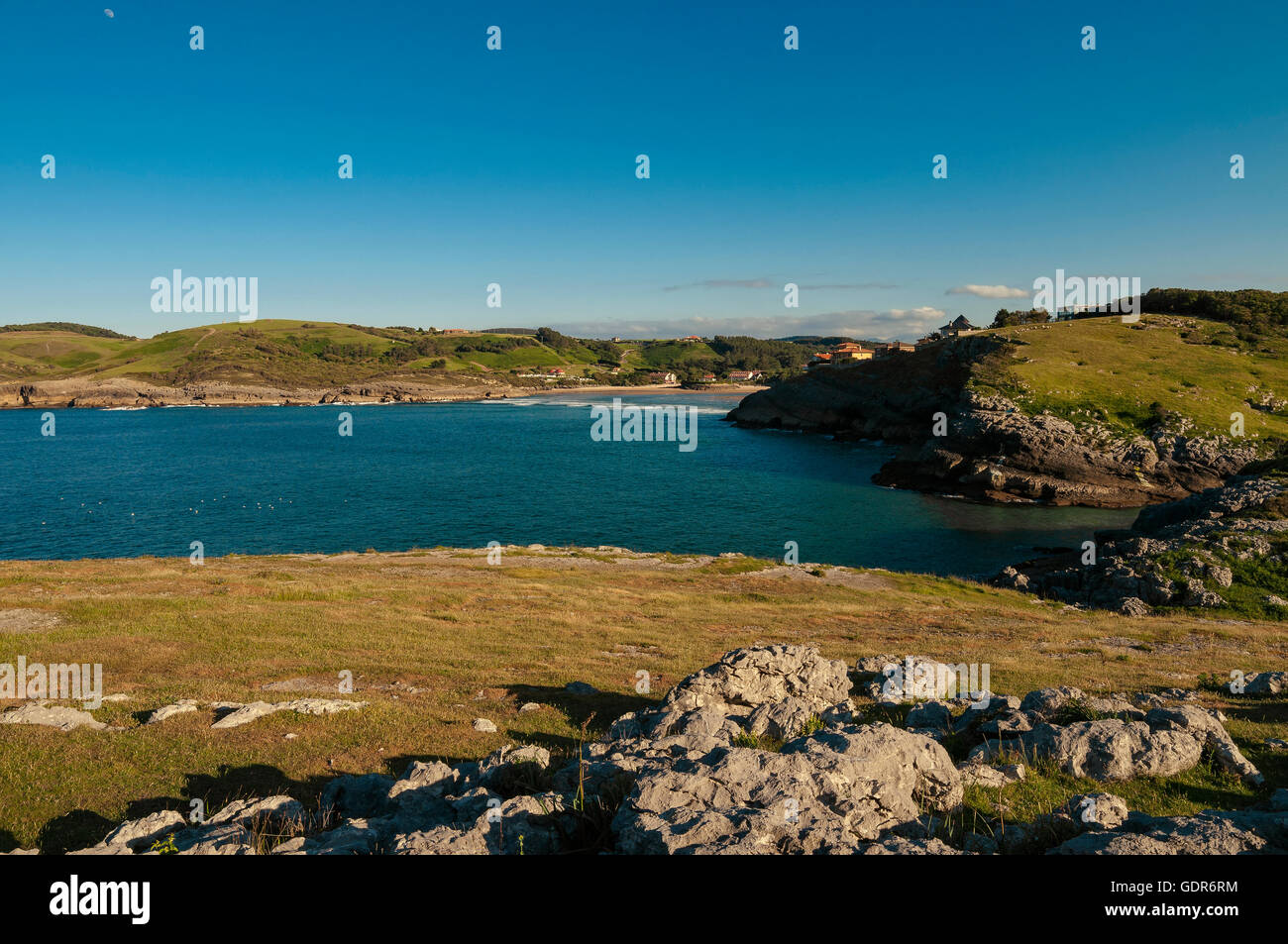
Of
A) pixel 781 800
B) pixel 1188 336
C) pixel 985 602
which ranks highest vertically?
pixel 1188 336

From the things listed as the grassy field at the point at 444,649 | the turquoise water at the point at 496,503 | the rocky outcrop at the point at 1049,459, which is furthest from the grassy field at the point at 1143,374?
the grassy field at the point at 444,649

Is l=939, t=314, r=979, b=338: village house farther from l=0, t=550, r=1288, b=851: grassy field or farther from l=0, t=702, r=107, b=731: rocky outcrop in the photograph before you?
l=0, t=702, r=107, b=731: rocky outcrop

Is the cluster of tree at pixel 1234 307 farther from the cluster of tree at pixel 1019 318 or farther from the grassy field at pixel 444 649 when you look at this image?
the grassy field at pixel 444 649

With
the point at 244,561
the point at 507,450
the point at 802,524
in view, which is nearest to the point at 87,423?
the point at 507,450

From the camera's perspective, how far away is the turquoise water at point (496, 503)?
204ft

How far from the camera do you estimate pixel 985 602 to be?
1581 inches

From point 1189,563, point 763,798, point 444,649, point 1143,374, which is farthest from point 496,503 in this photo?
point 1143,374

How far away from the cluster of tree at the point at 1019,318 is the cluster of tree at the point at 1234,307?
19.5 meters

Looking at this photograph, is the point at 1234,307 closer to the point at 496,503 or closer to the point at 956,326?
the point at 956,326

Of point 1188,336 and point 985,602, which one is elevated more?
point 1188,336

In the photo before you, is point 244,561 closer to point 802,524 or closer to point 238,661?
point 238,661

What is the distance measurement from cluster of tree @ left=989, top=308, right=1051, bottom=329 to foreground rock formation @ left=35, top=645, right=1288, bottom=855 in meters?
155

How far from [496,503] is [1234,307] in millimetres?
143518

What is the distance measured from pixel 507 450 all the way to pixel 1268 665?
113m
